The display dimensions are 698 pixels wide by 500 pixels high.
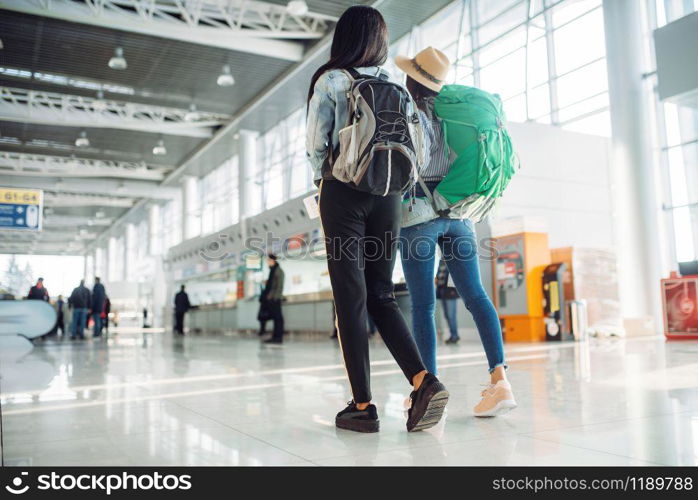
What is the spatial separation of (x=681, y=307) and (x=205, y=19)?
12.0 m

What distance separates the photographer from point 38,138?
77.4ft

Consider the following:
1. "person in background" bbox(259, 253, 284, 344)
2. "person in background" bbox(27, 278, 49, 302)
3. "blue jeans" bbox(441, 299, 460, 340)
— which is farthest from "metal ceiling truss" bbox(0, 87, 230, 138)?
"blue jeans" bbox(441, 299, 460, 340)

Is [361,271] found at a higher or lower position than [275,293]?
lower

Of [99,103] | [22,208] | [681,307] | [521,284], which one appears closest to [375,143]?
[681,307]

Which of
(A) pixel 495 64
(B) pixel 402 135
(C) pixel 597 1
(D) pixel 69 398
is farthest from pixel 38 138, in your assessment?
(B) pixel 402 135

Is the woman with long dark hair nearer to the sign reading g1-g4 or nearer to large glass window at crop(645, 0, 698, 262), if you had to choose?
large glass window at crop(645, 0, 698, 262)

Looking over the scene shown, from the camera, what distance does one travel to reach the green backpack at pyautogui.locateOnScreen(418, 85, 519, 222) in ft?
8.87

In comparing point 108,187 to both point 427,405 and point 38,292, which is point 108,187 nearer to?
point 38,292

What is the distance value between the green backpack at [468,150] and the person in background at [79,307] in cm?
1455

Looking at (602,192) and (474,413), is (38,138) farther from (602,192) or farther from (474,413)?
(474,413)

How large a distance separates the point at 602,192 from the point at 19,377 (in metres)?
12.2

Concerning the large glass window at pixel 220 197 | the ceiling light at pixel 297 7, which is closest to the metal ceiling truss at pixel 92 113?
the large glass window at pixel 220 197

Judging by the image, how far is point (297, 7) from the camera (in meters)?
13.1

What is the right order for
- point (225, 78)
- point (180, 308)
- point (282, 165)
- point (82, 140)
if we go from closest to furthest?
1. point (225, 78)
2. point (180, 308)
3. point (282, 165)
4. point (82, 140)
